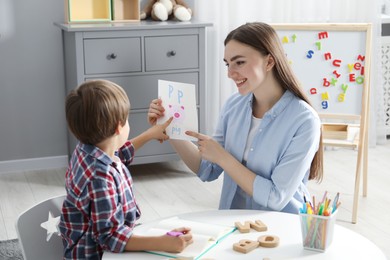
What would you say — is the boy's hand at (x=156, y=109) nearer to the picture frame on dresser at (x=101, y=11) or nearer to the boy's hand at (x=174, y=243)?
the boy's hand at (x=174, y=243)

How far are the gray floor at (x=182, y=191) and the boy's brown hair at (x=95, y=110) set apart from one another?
1677 mm

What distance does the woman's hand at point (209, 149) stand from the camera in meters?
1.91

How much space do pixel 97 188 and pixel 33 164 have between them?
272 centimetres

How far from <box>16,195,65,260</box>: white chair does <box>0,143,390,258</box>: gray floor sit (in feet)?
4.71

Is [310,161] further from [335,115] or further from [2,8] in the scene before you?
[2,8]

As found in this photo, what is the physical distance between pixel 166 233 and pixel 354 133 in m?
2.18

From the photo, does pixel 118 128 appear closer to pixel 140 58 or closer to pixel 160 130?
pixel 160 130

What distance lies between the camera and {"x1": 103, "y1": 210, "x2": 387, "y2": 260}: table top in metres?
1.47

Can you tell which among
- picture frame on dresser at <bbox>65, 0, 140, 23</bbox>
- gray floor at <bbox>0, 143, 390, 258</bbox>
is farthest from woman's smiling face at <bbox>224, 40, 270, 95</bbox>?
picture frame on dresser at <bbox>65, 0, 140, 23</bbox>

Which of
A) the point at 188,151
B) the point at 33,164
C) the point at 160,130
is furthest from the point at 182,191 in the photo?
the point at 160,130

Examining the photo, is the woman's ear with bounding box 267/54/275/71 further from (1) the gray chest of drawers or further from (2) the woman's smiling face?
(1) the gray chest of drawers

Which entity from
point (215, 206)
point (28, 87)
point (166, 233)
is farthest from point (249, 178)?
point (28, 87)

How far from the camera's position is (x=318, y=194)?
361 centimetres

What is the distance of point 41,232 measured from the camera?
1648mm
